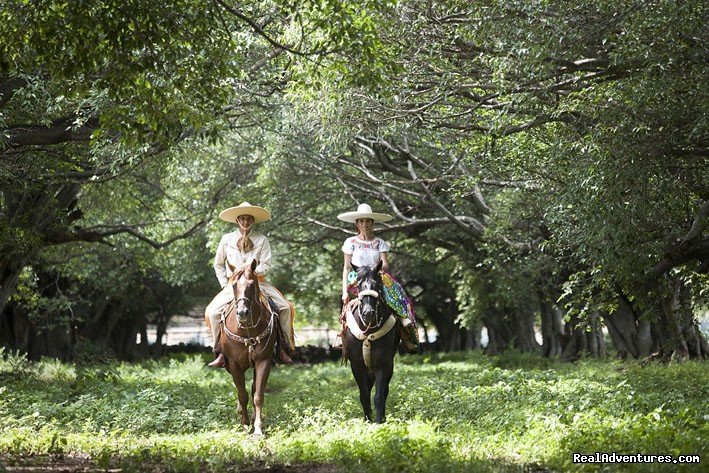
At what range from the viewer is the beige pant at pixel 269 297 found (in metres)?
12.6

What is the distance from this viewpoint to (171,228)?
96.4ft

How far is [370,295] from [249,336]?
69.9 inches

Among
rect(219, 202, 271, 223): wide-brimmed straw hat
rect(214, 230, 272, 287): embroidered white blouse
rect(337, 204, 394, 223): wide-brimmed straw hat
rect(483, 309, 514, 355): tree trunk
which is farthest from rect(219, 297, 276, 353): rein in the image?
rect(483, 309, 514, 355): tree trunk

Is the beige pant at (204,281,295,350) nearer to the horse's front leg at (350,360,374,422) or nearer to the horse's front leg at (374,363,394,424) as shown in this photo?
the horse's front leg at (350,360,374,422)

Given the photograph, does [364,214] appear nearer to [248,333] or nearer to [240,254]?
[240,254]

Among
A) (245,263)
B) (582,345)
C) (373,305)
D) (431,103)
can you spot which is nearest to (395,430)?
(373,305)

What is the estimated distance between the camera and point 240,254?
12.9m

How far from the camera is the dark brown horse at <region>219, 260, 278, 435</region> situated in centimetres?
1207

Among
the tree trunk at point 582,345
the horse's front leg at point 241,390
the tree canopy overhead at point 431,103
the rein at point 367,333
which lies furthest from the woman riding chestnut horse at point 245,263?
the tree trunk at point 582,345

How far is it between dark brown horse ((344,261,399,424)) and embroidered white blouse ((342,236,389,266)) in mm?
259

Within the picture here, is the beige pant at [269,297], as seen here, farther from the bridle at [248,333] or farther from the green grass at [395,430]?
the green grass at [395,430]

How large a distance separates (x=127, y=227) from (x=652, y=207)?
48.8ft

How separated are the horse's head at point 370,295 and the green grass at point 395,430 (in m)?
1.31

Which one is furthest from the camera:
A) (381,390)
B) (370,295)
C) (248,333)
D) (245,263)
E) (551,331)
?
(551,331)
